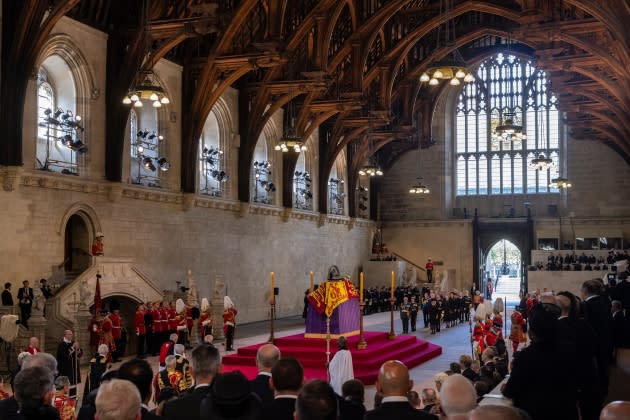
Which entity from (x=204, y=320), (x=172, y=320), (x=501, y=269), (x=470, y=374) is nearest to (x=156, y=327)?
(x=172, y=320)

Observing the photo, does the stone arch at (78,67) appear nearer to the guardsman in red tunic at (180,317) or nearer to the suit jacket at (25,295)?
the suit jacket at (25,295)

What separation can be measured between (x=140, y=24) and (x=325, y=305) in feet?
32.4

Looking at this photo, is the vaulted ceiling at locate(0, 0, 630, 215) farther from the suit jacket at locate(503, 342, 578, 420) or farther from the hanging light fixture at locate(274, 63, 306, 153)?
the suit jacket at locate(503, 342, 578, 420)

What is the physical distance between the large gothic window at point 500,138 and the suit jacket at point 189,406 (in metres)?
35.4

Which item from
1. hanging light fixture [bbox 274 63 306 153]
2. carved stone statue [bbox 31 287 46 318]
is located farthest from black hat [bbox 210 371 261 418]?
hanging light fixture [bbox 274 63 306 153]

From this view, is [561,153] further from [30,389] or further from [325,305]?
[30,389]

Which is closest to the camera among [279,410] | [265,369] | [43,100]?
[279,410]

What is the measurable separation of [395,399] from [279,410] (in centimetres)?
Result: 72

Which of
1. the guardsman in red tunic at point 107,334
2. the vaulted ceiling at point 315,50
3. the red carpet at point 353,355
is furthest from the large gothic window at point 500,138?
the guardsman in red tunic at point 107,334

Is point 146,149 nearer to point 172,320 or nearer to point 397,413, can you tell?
point 172,320

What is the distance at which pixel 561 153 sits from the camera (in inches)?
1523

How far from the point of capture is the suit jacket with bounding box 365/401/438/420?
4137 mm

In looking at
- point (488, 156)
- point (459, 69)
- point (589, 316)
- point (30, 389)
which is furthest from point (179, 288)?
point (488, 156)

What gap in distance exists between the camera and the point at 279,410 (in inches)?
173
